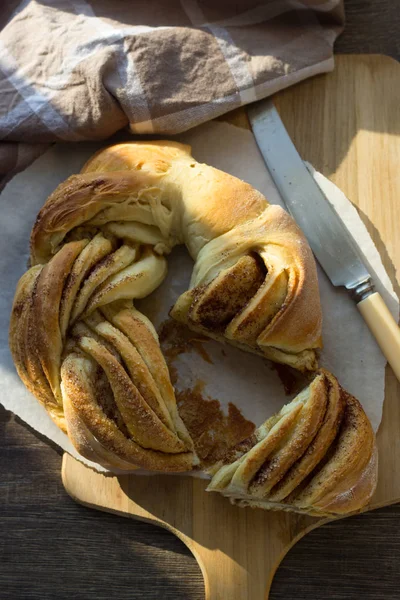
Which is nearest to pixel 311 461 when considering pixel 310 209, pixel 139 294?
pixel 139 294

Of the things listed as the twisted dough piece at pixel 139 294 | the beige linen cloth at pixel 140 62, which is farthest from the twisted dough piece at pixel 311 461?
the beige linen cloth at pixel 140 62

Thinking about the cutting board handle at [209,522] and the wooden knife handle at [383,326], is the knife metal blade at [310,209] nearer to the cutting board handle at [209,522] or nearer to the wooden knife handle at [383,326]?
the wooden knife handle at [383,326]

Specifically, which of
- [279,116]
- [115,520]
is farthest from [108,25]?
[115,520]

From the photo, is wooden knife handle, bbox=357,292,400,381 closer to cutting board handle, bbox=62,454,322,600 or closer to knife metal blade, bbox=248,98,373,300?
knife metal blade, bbox=248,98,373,300

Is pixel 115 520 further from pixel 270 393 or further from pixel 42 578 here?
pixel 270 393

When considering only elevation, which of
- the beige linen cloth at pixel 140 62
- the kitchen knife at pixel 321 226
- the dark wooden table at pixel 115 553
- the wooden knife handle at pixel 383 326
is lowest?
the dark wooden table at pixel 115 553

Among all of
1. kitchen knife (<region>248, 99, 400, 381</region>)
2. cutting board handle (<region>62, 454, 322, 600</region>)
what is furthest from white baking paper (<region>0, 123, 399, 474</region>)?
cutting board handle (<region>62, 454, 322, 600</region>)
